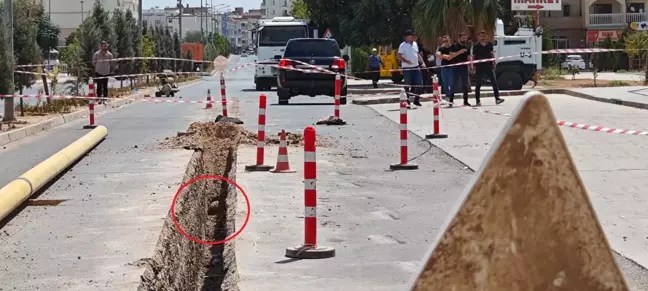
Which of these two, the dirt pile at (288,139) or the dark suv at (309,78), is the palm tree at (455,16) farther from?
the dirt pile at (288,139)

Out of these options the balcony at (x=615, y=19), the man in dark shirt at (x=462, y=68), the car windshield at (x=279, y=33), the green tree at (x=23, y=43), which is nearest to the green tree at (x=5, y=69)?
the green tree at (x=23, y=43)

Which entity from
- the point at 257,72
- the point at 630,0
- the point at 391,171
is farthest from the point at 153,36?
the point at 391,171

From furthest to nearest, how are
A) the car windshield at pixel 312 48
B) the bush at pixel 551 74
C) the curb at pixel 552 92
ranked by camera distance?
the bush at pixel 551 74 → the car windshield at pixel 312 48 → the curb at pixel 552 92

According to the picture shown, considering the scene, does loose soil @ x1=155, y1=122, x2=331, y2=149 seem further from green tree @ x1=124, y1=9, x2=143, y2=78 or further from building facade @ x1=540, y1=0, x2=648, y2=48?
building facade @ x1=540, y1=0, x2=648, y2=48

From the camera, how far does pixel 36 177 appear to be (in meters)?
10.8

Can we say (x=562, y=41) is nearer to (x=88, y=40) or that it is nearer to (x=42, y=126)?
(x=88, y=40)

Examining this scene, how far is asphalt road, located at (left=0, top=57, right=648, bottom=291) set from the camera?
684 centimetres

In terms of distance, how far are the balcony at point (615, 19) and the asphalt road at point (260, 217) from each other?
2445 inches

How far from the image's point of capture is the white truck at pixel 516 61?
32531mm

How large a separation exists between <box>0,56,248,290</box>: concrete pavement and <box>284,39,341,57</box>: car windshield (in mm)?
12346

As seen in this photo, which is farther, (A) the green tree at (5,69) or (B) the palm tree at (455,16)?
(B) the palm tree at (455,16)

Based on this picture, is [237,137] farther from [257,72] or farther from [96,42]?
[257,72]

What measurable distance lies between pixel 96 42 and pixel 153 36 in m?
26.9

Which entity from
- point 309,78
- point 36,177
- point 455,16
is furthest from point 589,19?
point 36,177
